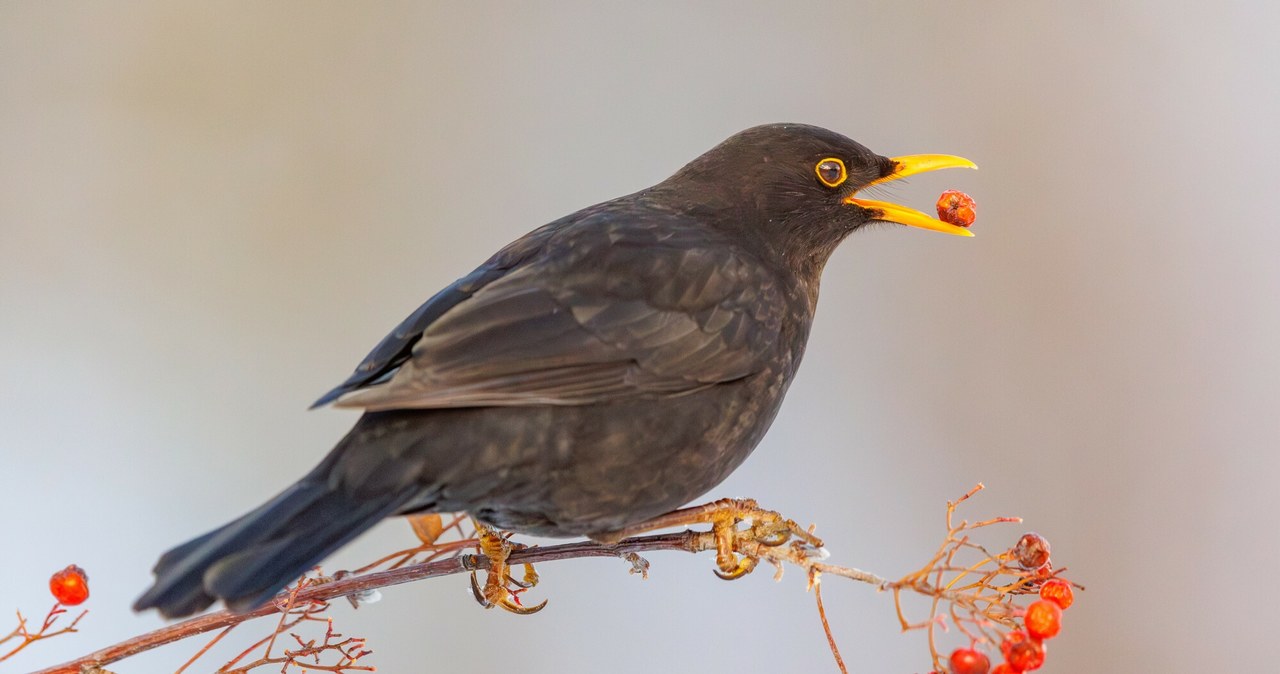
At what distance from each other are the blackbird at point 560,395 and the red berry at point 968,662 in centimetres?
70

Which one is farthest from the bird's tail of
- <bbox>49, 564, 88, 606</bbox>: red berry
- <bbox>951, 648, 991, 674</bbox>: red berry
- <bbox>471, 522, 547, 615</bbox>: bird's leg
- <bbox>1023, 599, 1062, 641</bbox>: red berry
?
<bbox>1023, 599, 1062, 641</bbox>: red berry

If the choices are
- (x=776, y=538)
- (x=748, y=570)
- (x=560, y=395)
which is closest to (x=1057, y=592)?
(x=776, y=538)

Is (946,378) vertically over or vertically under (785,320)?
under

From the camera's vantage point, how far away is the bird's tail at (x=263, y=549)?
176 cm

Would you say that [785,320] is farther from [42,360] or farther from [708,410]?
[42,360]

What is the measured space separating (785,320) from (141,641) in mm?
1533

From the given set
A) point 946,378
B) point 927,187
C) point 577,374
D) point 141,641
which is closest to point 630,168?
point 927,187

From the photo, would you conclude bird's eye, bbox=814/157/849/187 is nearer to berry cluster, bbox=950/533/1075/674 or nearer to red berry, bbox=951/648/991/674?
berry cluster, bbox=950/533/1075/674

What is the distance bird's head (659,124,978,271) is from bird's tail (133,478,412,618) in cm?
122

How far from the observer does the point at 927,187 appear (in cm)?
493

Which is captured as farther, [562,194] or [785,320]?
[562,194]

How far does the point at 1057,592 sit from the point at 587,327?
1.05 m

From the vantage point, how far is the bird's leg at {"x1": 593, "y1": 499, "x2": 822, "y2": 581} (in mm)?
2377

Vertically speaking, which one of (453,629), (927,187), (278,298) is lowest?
(453,629)
